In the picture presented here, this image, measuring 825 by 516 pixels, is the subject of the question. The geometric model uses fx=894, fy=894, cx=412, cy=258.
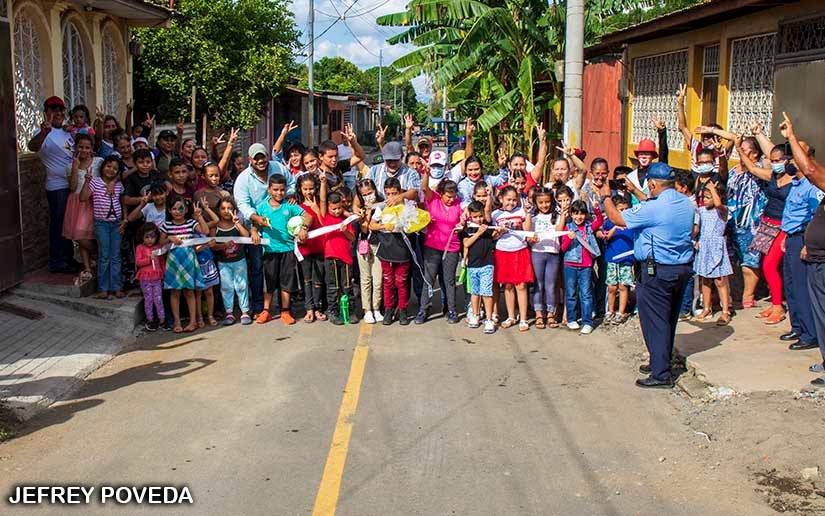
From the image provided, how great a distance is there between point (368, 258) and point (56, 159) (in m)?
3.94

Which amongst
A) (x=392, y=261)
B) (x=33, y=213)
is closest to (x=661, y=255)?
(x=392, y=261)

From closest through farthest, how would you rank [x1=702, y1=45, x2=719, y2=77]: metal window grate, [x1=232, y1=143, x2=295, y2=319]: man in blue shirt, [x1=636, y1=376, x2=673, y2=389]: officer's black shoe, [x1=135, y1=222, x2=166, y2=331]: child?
1. [x1=636, y1=376, x2=673, y2=389]: officer's black shoe
2. [x1=135, y1=222, x2=166, y2=331]: child
3. [x1=232, y1=143, x2=295, y2=319]: man in blue shirt
4. [x1=702, y1=45, x2=719, y2=77]: metal window grate

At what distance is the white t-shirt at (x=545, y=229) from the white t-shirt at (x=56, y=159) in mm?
5587

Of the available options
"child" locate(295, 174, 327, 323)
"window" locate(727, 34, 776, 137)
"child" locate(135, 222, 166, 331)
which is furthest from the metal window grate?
"child" locate(135, 222, 166, 331)

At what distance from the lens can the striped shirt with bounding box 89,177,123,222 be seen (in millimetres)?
9953

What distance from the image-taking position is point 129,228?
33.6 feet

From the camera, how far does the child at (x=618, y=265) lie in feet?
32.7

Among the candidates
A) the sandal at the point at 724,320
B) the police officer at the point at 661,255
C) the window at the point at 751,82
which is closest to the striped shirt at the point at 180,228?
the police officer at the point at 661,255

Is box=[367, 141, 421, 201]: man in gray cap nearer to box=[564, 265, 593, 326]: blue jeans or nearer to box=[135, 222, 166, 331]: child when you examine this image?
box=[564, 265, 593, 326]: blue jeans

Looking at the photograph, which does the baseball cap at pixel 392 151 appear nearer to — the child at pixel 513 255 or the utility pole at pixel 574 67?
the child at pixel 513 255

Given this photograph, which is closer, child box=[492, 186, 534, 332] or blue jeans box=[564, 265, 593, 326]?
blue jeans box=[564, 265, 593, 326]

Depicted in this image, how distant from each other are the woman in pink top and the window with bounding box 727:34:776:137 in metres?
4.62

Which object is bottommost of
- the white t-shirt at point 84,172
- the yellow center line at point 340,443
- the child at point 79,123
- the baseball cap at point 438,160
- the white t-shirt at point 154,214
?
the yellow center line at point 340,443

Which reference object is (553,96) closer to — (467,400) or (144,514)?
(467,400)
